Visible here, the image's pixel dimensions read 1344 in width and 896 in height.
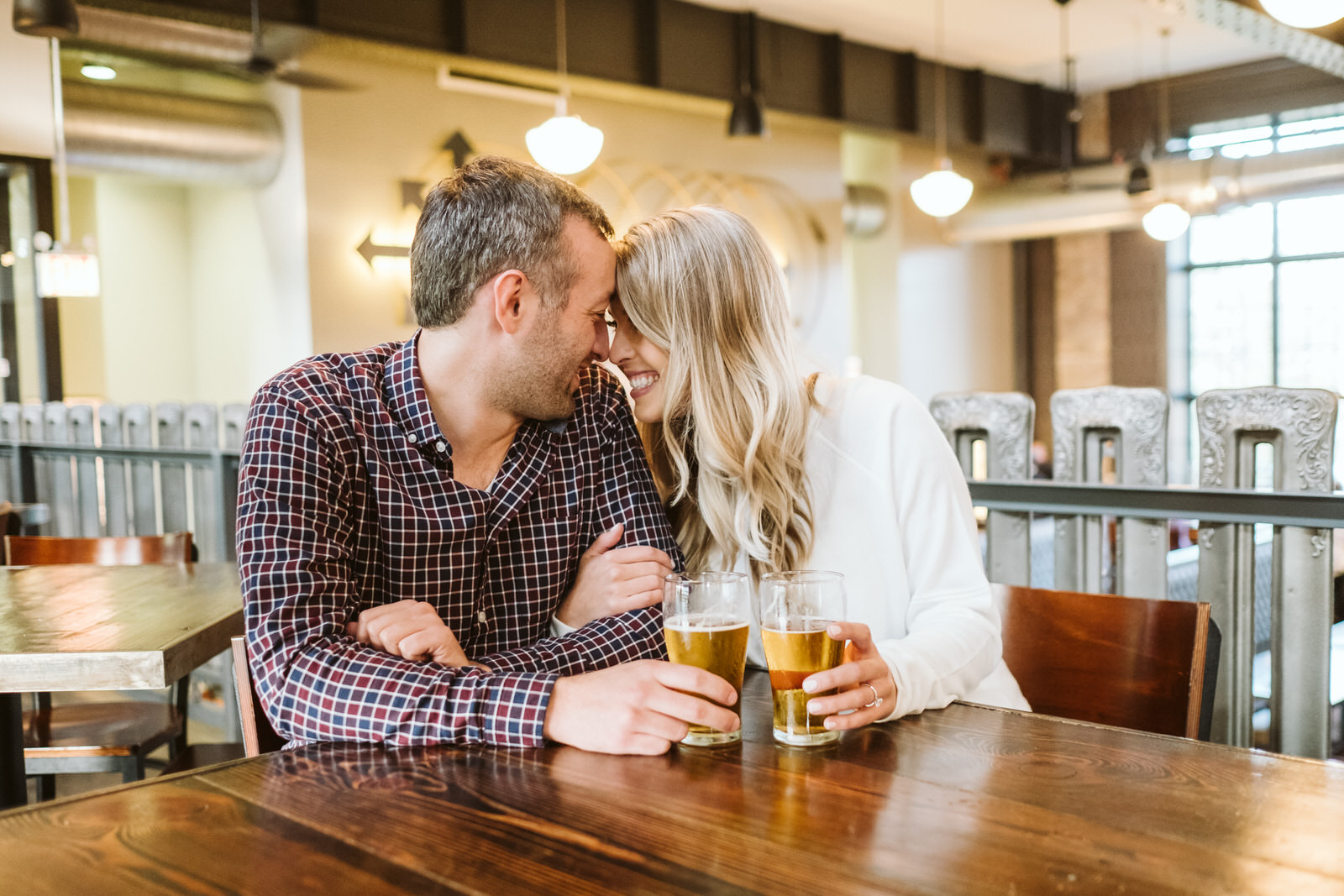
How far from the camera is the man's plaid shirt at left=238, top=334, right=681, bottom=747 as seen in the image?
107 centimetres

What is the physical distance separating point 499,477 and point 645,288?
32 centimetres

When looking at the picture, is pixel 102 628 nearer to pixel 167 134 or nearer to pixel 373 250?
pixel 167 134

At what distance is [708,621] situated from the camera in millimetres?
1030

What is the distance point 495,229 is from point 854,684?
712mm

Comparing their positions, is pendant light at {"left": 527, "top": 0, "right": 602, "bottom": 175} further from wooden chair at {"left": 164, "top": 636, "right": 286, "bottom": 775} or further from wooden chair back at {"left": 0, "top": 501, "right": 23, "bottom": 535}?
wooden chair at {"left": 164, "top": 636, "right": 286, "bottom": 775}

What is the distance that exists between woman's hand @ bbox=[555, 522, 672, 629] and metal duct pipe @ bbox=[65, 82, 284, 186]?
438 cm

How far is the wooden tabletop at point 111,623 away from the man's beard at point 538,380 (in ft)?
2.01

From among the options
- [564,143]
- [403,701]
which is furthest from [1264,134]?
[403,701]

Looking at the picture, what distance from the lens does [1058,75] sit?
8664 millimetres

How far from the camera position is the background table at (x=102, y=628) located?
151cm

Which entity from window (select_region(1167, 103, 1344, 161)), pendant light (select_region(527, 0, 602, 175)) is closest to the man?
pendant light (select_region(527, 0, 602, 175))

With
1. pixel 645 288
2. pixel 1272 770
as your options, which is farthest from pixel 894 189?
pixel 1272 770

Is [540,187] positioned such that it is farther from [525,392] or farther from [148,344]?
[148,344]

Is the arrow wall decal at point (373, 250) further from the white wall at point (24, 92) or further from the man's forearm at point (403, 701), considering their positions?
the man's forearm at point (403, 701)
